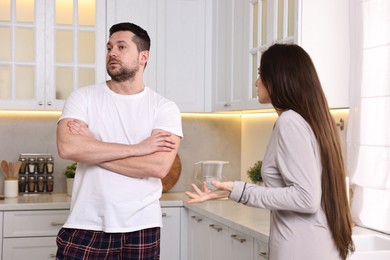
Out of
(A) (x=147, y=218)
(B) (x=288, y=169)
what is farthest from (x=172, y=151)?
(B) (x=288, y=169)

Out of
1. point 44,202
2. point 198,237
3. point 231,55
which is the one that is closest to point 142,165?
point 198,237

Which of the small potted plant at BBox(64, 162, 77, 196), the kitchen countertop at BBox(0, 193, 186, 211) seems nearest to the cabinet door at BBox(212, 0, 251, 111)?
the kitchen countertop at BBox(0, 193, 186, 211)

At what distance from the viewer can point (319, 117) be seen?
2.10m

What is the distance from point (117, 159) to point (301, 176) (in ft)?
2.94

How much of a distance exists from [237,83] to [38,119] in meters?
1.45

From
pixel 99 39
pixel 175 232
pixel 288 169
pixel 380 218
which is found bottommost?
pixel 175 232

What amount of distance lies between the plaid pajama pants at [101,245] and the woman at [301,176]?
2.15 ft

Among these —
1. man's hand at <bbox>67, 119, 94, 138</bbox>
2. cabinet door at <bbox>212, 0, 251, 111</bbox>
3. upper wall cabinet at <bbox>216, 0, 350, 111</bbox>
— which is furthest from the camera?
cabinet door at <bbox>212, 0, 251, 111</bbox>

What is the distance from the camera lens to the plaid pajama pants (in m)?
2.62

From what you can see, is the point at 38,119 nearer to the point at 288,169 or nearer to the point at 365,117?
the point at 365,117

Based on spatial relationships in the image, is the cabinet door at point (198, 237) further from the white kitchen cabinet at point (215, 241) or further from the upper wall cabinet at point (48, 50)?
the upper wall cabinet at point (48, 50)

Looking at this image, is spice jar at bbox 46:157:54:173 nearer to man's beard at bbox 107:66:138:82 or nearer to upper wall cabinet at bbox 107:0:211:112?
upper wall cabinet at bbox 107:0:211:112

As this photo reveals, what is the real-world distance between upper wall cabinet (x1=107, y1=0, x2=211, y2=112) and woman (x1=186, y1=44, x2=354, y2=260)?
8.30 ft

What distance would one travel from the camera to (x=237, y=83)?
4273mm
